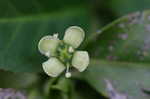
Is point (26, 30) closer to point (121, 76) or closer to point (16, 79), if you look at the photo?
point (16, 79)

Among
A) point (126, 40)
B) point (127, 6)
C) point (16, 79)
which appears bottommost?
point (16, 79)

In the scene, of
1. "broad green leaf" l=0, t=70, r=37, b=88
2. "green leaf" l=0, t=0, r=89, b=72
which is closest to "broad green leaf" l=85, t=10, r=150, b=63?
"green leaf" l=0, t=0, r=89, b=72

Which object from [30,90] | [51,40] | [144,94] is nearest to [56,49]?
[51,40]

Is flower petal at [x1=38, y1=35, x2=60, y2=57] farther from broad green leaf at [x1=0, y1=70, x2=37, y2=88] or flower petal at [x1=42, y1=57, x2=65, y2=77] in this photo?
broad green leaf at [x1=0, y1=70, x2=37, y2=88]

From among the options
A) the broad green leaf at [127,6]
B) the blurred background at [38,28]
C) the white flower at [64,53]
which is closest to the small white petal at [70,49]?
the white flower at [64,53]

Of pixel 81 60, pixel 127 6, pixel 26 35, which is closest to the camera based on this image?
pixel 81 60

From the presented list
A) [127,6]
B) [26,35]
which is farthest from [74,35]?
[127,6]

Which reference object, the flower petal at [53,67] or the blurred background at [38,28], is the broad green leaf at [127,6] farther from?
the flower petal at [53,67]
